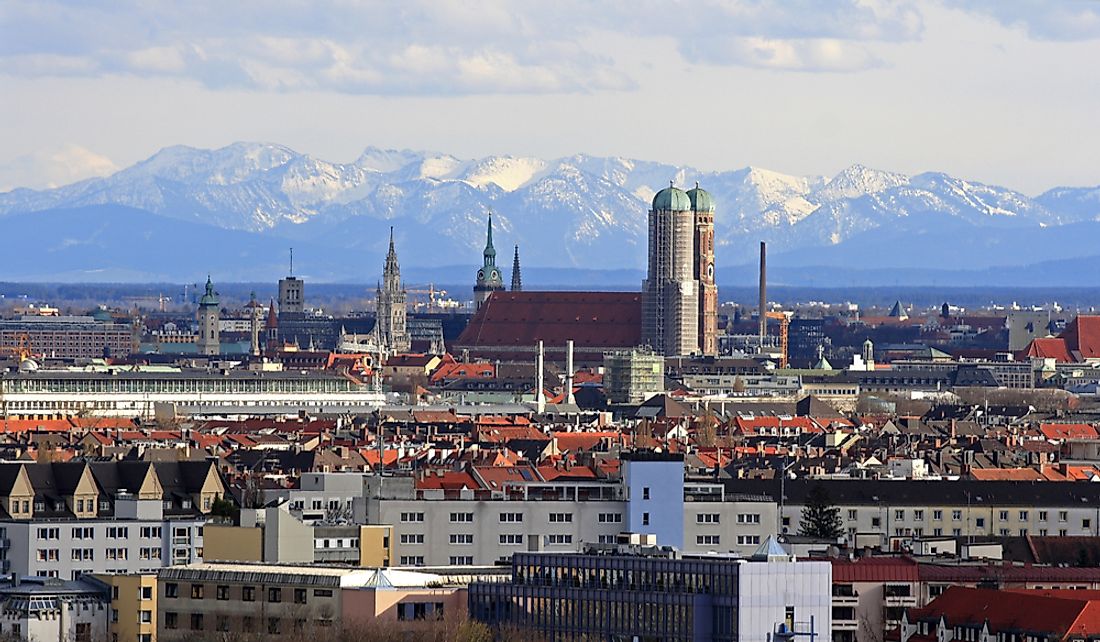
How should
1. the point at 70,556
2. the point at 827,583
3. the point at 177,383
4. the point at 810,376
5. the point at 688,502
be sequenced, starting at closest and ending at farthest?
the point at 827,583
the point at 70,556
the point at 688,502
the point at 177,383
the point at 810,376

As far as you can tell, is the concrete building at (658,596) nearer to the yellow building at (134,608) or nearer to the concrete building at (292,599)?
the concrete building at (292,599)

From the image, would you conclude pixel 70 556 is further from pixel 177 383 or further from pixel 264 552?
pixel 177 383

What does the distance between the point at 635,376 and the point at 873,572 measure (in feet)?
395

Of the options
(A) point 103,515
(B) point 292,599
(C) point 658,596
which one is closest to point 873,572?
(C) point 658,596

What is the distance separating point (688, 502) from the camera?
65188 mm

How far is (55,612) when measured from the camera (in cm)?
4850

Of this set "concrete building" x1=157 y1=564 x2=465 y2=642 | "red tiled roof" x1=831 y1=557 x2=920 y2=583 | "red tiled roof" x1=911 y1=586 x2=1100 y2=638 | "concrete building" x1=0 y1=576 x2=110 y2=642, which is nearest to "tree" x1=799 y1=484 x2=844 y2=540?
"red tiled roof" x1=831 y1=557 x2=920 y2=583

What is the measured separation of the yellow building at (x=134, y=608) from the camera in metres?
48.8

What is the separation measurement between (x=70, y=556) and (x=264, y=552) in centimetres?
713

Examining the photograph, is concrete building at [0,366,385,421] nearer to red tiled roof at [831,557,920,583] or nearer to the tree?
the tree

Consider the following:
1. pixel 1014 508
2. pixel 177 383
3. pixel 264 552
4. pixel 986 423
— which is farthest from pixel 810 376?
pixel 264 552

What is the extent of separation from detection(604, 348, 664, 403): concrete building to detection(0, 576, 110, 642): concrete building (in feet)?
396

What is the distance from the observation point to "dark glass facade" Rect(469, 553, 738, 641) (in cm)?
4509

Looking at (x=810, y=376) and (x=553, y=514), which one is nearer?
(x=553, y=514)
